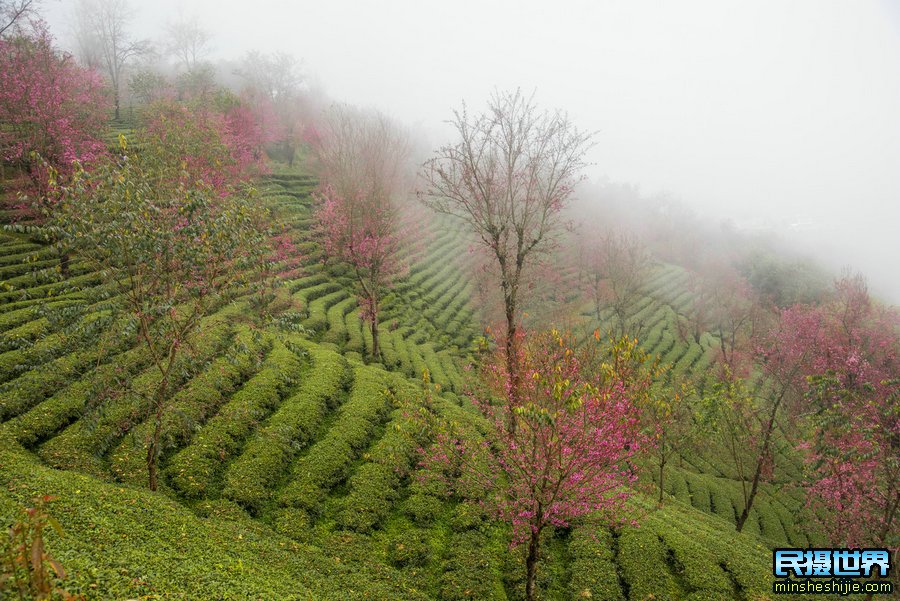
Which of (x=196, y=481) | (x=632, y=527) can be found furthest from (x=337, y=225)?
(x=632, y=527)

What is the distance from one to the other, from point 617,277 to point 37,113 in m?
48.1

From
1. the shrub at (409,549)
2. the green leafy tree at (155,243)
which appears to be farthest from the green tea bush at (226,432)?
the shrub at (409,549)

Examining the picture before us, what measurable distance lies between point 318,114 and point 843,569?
91.0 m

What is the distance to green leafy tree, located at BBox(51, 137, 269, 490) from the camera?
32.1ft

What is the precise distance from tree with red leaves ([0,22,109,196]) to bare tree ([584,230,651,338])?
44219 millimetres

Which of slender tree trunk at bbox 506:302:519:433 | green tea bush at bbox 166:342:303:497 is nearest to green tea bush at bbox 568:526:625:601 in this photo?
slender tree trunk at bbox 506:302:519:433

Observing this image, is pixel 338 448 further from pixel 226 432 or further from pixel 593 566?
pixel 593 566

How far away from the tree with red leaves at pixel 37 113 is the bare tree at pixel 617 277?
44.2 meters

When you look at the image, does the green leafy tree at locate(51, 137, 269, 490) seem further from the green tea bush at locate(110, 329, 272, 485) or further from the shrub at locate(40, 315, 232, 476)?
the green tea bush at locate(110, 329, 272, 485)

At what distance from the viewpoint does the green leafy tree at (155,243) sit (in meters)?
9.78

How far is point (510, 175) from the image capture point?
15547 millimetres

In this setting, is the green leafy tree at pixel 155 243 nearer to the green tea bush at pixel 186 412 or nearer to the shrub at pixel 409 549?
the green tea bush at pixel 186 412

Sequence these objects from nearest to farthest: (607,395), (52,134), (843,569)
→ (607,395), (843,569), (52,134)

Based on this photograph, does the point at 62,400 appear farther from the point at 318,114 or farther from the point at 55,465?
the point at 318,114
